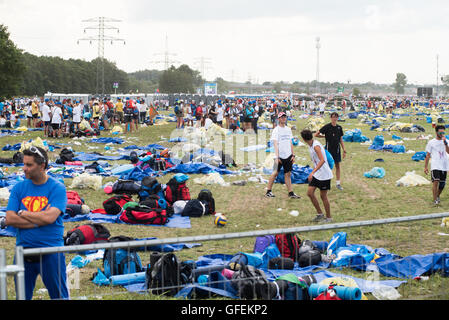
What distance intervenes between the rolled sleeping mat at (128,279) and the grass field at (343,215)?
0.28ft

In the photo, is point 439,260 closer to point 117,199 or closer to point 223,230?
point 223,230

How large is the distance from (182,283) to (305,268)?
5.73 ft

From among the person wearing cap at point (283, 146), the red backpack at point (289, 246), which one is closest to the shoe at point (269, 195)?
the person wearing cap at point (283, 146)

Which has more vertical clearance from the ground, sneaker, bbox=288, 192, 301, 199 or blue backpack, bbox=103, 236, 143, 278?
blue backpack, bbox=103, 236, 143, 278

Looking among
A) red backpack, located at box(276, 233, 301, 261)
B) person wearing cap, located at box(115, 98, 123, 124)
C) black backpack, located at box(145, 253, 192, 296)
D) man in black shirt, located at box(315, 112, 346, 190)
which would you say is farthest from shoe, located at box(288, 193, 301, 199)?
person wearing cap, located at box(115, 98, 123, 124)

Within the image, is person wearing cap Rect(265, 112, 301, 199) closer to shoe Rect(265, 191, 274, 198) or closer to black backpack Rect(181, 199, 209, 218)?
shoe Rect(265, 191, 274, 198)

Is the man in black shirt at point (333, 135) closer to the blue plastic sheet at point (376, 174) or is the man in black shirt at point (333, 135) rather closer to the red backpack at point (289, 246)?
the blue plastic sheet at point (376, 174)

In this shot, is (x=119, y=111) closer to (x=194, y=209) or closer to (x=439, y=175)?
(x=194, y=209)

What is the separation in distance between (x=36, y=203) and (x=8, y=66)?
4319 cm

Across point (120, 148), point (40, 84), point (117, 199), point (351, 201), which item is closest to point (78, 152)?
point (120, 148)

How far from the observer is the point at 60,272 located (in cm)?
437

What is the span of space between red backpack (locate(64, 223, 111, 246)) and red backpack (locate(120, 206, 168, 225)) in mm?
1489

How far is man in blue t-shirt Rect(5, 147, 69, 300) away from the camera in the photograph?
14.1 ft

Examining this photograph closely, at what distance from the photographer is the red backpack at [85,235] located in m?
7.47
